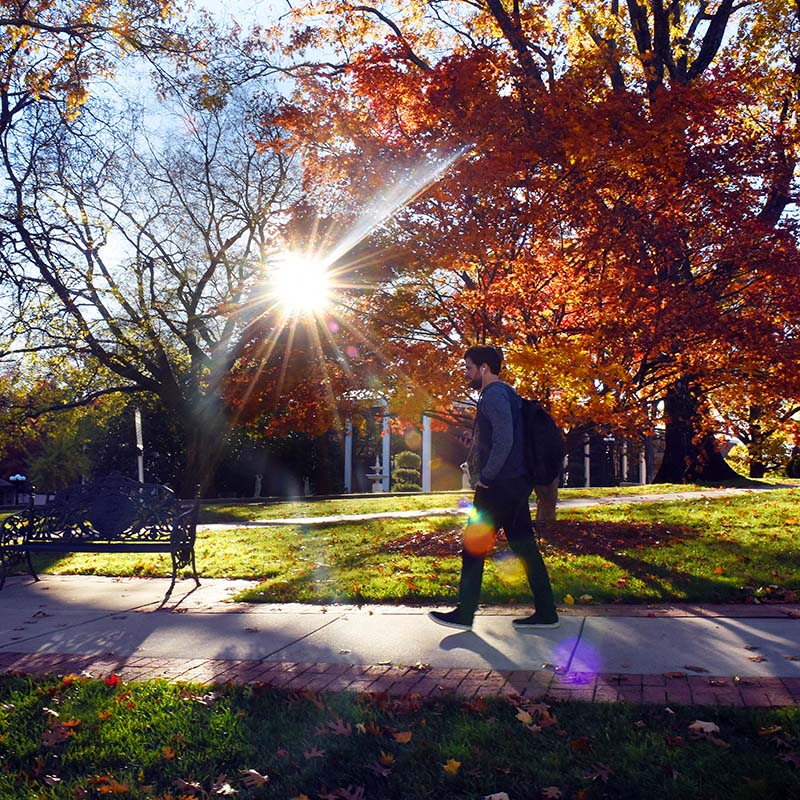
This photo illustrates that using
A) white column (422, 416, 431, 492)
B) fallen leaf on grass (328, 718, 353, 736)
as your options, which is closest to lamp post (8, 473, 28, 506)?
white column (422, 416, 431, 492)

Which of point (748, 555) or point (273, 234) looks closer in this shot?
point (748, 555)

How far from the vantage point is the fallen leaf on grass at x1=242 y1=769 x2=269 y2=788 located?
3283 millimetres

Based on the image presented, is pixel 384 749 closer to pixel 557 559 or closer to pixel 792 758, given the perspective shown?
pixel 792 758

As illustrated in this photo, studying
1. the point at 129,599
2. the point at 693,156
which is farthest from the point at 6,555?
the point at 693,156

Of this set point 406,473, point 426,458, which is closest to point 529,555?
point 406,473

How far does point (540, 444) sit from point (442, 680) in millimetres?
1827

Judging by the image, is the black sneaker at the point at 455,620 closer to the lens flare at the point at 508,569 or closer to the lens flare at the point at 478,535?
the lens flare at the point at 478,535

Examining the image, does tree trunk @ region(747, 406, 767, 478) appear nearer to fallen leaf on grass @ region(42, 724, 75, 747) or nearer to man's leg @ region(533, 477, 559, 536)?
man's leg @ region(533, 477, 559, 536)

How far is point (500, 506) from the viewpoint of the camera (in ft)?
18.4

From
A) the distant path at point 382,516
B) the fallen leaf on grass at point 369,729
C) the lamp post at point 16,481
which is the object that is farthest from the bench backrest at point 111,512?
the lamp post at point 16,481

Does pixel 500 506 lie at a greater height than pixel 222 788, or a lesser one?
greater

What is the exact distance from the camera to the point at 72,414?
1049 inches

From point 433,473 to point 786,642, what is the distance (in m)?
39.5

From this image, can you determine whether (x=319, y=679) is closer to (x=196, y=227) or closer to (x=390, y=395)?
(x=390, y=395)
